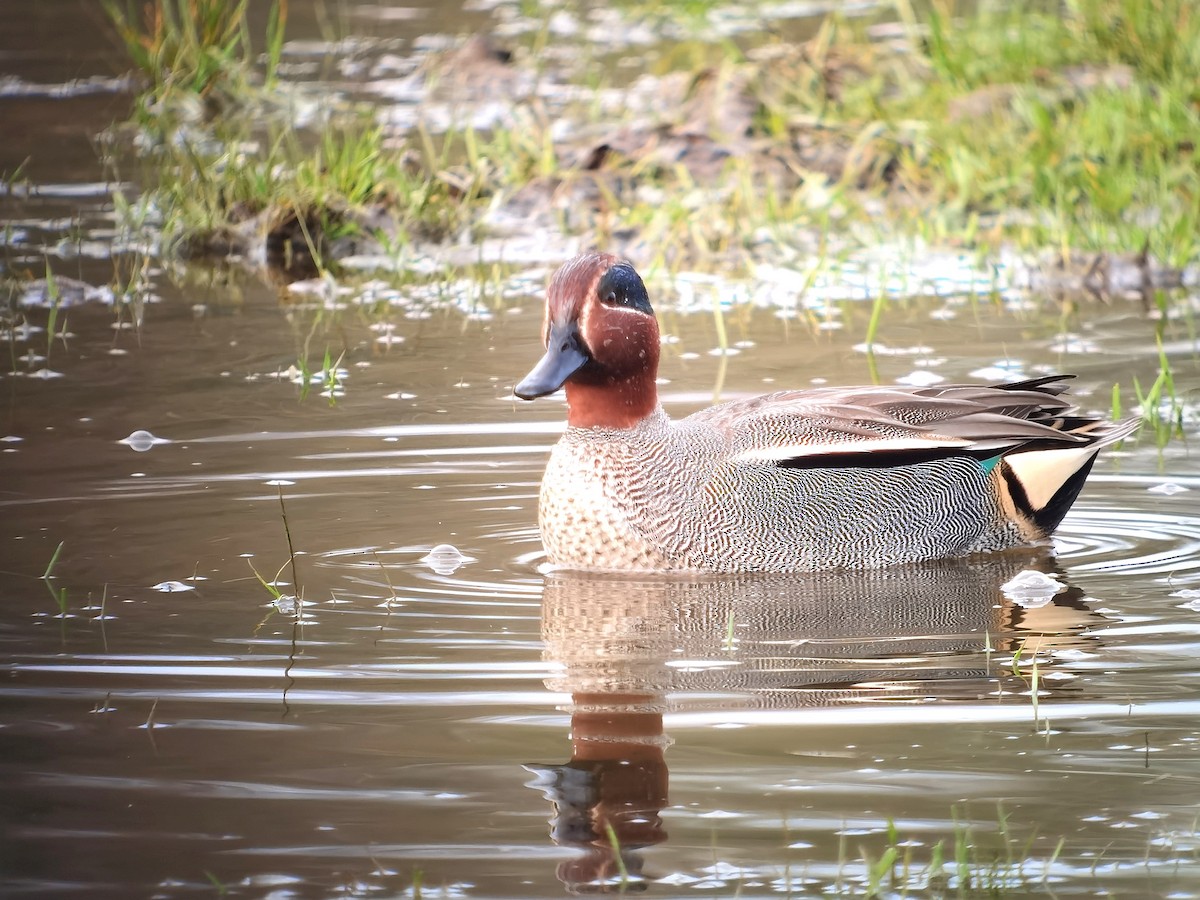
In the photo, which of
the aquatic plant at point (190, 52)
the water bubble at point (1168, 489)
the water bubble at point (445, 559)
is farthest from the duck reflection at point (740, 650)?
the aquatic plant at point (190, 52)

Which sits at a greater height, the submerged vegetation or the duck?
the submerged vegetation

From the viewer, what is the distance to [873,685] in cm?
401

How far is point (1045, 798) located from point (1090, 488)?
254 centimetres

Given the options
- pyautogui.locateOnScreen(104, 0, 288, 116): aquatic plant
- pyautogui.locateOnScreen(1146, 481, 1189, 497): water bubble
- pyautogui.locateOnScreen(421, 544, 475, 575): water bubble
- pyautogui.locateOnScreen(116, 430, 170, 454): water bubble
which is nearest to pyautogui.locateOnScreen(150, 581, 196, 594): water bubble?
pyautogui.locateOnScreen(421, 544, 475, 575): water bubble

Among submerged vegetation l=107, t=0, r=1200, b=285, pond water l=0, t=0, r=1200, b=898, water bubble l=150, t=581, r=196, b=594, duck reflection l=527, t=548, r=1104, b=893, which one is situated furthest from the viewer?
submerged vegetation l=107, t=0, r=1200, b=285

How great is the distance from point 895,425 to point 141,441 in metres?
2.45

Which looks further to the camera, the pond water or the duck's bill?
the duck's bill

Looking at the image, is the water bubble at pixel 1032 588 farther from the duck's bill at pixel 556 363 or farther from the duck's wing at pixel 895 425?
the duck's bill at pixel 556 363

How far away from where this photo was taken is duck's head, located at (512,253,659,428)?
4973 mm

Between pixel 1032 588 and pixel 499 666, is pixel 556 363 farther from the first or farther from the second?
pixel 1032 588

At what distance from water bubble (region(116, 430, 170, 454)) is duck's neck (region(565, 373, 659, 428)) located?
1.60 metres

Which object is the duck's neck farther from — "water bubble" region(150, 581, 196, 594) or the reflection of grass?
the reflection of grass

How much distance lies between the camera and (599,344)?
16.5 feet

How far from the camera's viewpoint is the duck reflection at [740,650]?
3.42m
